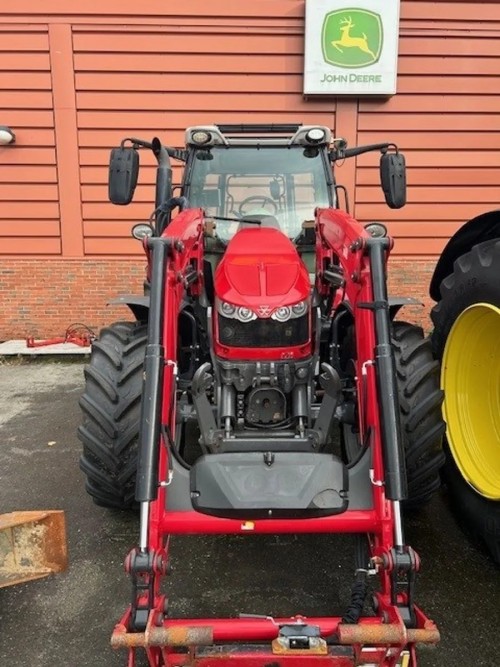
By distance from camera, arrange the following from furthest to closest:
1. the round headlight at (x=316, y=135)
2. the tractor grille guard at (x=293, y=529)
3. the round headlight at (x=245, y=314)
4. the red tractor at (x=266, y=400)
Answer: the round headlight at (x=316, y=135) < the round headlight at (x=245, y=314) < the red tractor at (x=266, y=400) < the tractor grille guard at (x=293, y=529)

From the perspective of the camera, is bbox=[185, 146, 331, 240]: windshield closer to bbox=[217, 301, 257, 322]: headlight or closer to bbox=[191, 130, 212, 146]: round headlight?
bbox=[191, 130, 212, 146]: round headlight

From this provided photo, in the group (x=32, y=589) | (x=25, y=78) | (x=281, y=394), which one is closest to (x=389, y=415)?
(x=281, y=394)

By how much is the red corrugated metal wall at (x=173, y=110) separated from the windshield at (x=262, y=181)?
3519 mm

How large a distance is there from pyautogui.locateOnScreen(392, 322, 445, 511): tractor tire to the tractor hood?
0.54m

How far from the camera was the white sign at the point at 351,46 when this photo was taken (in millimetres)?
6449

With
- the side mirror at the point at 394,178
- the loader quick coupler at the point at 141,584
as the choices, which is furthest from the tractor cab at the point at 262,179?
the loader quick coupler at the point at 141,584

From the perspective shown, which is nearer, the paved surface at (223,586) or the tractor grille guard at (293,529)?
the tractor grille guard at (293,529)

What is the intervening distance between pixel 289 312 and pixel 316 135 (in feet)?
5.05

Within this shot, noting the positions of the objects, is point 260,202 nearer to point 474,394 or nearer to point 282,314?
point 282,314

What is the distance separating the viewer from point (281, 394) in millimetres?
2465

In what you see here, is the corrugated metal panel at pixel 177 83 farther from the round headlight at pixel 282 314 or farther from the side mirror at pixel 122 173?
the round headlight at pixel 282 314

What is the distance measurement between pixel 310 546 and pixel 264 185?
7.40 feet

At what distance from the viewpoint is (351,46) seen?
6.50 metres

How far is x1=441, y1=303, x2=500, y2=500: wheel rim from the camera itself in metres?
2.66
